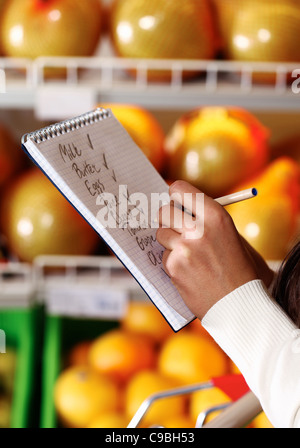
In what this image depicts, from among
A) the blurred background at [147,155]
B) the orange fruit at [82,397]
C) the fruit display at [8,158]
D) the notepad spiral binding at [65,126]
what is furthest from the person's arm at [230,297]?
the fruit display at [8,158]

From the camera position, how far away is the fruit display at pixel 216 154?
108 centimetres

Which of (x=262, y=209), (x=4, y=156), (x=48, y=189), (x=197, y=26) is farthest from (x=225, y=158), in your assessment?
(x=4, y=156)

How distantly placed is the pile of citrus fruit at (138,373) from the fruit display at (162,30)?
0.54 meters

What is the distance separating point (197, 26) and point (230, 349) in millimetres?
698

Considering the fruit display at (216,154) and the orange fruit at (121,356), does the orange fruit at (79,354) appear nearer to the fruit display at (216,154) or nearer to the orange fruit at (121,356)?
the orange fruit at (121,356)

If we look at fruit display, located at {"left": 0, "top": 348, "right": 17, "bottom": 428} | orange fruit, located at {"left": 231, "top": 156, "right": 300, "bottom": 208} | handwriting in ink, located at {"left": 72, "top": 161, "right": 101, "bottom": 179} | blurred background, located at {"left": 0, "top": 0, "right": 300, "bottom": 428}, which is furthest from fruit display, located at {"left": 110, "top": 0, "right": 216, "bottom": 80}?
fruit display, located at {"left": 0, "top": 348, "right": 17, "bottom": 428}

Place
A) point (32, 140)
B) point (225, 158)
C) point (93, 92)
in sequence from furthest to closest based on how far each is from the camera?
point (225, 158), point (93, 92), point (32, 140)

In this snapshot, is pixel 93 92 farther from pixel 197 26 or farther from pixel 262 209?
pixel 262 209

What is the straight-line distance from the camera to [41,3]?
1020 millimetres

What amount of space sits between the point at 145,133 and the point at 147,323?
427 mm

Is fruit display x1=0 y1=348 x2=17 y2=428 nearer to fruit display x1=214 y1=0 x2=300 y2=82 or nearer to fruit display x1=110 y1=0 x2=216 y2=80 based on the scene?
fruit display x1=110 y1=0 x2=216 y2=80

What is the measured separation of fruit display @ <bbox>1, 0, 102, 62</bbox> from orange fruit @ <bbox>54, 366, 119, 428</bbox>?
0.61 m

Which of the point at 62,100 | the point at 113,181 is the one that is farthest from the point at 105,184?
the point at 62,100

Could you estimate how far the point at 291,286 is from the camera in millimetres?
584
